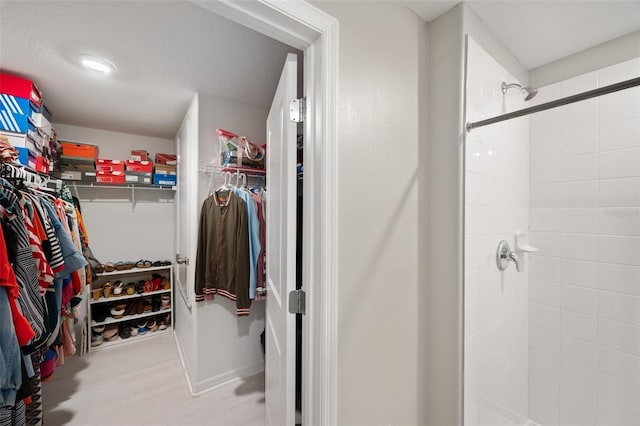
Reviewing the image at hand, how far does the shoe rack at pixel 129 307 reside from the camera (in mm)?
2586

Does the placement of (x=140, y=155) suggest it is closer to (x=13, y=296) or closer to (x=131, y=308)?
(x=131, y=308)

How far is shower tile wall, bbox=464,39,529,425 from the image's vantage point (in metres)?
1.08

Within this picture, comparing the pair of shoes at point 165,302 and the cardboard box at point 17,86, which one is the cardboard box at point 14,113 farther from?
the pair of shoes at point 165,302

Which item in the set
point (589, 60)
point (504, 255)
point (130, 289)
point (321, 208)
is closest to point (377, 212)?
point (321, 208)

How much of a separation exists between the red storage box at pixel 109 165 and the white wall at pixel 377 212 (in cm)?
278

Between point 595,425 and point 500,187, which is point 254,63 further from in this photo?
point 595,425

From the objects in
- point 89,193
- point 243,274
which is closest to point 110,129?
point 89,193

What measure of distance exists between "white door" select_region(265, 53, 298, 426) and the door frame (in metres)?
0.11

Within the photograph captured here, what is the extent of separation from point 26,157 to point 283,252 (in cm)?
186

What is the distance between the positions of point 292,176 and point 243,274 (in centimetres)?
107

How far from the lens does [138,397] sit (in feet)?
6.14

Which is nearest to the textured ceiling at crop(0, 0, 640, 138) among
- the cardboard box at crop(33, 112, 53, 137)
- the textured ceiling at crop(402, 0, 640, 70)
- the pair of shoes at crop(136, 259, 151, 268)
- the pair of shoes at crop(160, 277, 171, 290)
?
the textured ceiling at crop(402, 0, 640, 70)

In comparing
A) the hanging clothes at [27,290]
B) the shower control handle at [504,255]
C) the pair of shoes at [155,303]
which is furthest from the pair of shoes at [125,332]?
the shower control handle at [504,255]

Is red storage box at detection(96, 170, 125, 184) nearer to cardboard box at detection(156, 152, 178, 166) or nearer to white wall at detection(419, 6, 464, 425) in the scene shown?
cardboard box at detection(156, 152, 178, 166)
